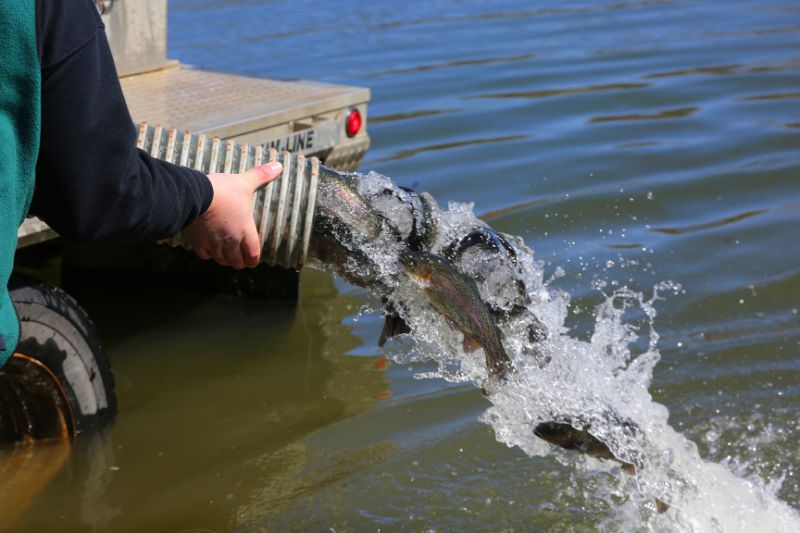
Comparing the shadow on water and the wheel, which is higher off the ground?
the wheel

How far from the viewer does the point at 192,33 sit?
11820 millimetres

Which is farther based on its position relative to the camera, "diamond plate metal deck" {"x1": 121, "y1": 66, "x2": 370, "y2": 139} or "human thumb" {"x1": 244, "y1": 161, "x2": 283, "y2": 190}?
"diamond plate metal deck" {"x1": 121, "y1": 66, "x2": 370, "y2": 139}

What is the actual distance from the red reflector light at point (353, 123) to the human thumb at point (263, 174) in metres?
2.40

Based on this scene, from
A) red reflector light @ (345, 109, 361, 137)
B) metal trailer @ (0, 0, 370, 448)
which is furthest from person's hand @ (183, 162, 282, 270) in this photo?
red reflector light @ (345, 109, 361, 137)

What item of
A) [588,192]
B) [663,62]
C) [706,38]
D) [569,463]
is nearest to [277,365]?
[569,463]

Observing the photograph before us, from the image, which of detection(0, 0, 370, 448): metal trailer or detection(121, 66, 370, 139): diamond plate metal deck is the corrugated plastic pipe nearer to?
detection(0, 0, 370, 448): metal trailer

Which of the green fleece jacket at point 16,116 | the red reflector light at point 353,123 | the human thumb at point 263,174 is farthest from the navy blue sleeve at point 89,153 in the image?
the red reflector light at point 353,123

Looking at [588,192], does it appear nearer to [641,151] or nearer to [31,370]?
[641,151]

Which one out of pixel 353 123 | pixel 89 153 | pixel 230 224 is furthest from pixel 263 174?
pixel 353 123

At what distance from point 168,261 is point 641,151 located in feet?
11.2

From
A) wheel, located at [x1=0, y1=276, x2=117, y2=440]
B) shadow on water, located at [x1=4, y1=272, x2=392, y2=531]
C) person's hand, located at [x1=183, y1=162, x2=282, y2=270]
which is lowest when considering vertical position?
shadow on water, located at [x1=4, y1=272, x2=392, y2=531]

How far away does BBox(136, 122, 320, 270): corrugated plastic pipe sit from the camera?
3.24 metres

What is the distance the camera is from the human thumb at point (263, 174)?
3.10 m

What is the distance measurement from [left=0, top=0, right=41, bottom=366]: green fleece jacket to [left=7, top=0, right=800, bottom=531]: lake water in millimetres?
1998
